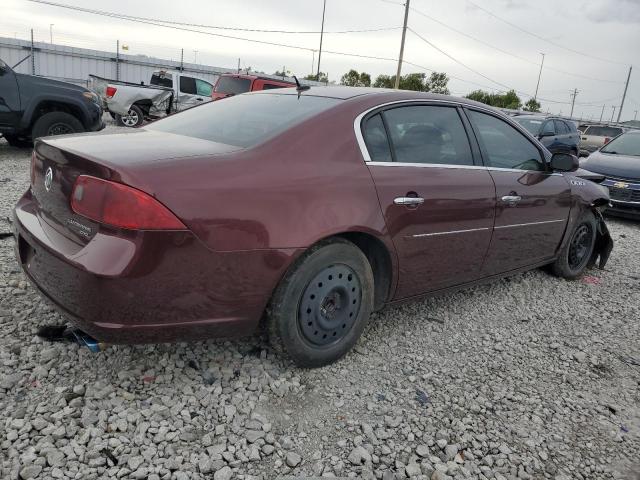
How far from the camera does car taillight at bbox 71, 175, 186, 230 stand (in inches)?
77.6

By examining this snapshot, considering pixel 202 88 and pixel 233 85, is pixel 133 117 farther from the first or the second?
pixel 202 88

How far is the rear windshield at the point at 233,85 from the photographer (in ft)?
42.3

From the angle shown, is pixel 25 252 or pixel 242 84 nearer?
pixel 25 252

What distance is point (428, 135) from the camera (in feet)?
10.3

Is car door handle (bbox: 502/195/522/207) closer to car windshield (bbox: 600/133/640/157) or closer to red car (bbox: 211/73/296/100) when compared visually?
car windshield (bbox: 600/133/640/157)

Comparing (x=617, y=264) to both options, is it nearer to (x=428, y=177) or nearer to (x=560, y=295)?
(x=560, y=295)

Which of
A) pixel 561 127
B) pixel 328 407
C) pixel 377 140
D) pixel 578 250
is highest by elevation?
pixel 561 127

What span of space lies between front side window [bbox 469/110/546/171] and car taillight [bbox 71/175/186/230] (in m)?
2.36

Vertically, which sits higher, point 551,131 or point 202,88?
point 202,88

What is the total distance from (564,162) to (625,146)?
5.96 m

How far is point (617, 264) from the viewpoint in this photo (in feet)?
18.0


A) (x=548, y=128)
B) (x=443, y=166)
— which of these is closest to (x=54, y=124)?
(x=443, y=166)

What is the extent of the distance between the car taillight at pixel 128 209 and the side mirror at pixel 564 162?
10.6 feet

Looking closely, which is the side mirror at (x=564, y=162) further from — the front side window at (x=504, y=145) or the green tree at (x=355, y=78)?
the green tree at (x=355, y=78)
